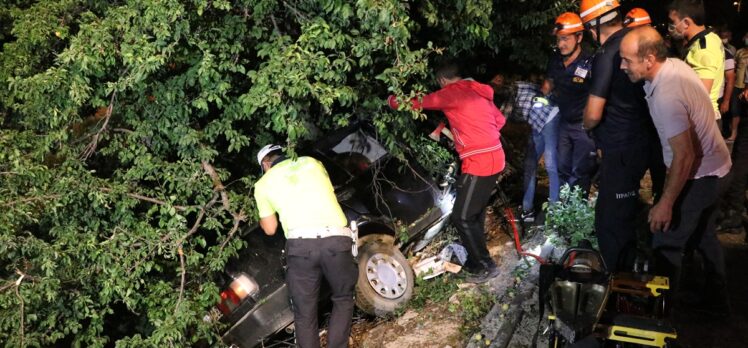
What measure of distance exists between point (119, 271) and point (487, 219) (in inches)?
158

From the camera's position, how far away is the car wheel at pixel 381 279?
4.97 meters

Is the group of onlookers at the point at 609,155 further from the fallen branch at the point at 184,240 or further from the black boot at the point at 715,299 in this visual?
the fallen branch at the point at 184,240

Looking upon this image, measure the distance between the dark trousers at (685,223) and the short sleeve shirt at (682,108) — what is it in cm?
20

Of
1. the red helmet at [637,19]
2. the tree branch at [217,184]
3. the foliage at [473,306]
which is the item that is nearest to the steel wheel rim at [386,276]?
the foliage at [473,306]

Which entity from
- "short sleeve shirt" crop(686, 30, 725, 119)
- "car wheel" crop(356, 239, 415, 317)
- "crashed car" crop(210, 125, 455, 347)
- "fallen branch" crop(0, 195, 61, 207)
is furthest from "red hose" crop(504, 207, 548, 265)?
"fallen branch" crop(0, 195, 61, 207)

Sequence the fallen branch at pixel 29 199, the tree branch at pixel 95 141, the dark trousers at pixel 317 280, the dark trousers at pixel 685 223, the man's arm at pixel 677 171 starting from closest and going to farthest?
the man's arm at pixel 677 171 → the dark trousers at pixel 685 223 → the dark trousers at pixel 317 280 → the fallen branch at pixel 29 199 → the tree branch at pixel 95 141

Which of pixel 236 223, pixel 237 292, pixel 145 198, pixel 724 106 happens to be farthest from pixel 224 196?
pixel 724 106

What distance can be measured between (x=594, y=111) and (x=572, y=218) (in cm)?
148

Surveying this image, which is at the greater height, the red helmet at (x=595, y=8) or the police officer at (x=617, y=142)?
the red helmet at (x=595, y=8)

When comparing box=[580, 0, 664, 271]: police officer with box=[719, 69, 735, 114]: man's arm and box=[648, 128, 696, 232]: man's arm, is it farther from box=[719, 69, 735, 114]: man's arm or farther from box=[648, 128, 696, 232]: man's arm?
box=[719, 69, 735, 114]: man's arm

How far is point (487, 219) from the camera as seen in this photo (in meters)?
6.71

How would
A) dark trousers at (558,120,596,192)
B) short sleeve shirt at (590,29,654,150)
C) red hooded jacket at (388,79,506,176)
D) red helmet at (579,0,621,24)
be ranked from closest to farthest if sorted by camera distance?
short sleeve shirt at (590,29,654,150), red helmet at (579,0,621,24), red hooded jacket at (388,79,506,176), dark trousers at (558,120,596,192)

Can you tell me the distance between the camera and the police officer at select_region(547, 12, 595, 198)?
16.8ft

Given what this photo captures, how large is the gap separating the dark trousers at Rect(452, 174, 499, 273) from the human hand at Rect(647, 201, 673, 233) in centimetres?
169
